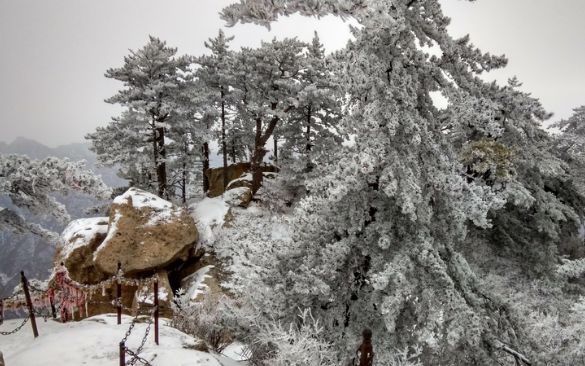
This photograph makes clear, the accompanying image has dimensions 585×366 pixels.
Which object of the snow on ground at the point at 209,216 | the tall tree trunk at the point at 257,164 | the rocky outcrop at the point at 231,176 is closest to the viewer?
the snow on ground at the point at 209,216

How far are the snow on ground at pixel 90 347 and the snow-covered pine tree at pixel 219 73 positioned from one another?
59.4ft

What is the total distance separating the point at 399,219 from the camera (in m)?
7.54

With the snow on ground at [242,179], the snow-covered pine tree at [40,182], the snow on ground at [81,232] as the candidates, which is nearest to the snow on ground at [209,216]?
the snow on ground at [242,179]

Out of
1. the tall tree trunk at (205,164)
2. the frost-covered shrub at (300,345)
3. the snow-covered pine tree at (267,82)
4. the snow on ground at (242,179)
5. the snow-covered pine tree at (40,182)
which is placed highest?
the snow-covered pine tree at (267,82)

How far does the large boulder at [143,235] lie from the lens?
1725 centimetres

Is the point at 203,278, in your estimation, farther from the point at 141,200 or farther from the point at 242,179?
the point at 242,179

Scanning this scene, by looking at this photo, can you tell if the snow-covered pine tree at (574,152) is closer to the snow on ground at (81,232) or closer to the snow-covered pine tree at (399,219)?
the snow-covered pine tree at (399,219)

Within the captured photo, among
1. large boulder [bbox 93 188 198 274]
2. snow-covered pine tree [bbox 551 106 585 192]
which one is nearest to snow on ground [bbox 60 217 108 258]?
large boulder [bbox 93 188 198 274]

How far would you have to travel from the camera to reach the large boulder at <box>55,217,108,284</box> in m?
17.8

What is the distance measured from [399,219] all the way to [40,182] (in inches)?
352

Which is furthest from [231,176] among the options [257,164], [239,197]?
[239,197]

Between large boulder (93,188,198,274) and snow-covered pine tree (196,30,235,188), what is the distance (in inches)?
346

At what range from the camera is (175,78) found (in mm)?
23875

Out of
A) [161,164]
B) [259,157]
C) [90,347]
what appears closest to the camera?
[90,347]
